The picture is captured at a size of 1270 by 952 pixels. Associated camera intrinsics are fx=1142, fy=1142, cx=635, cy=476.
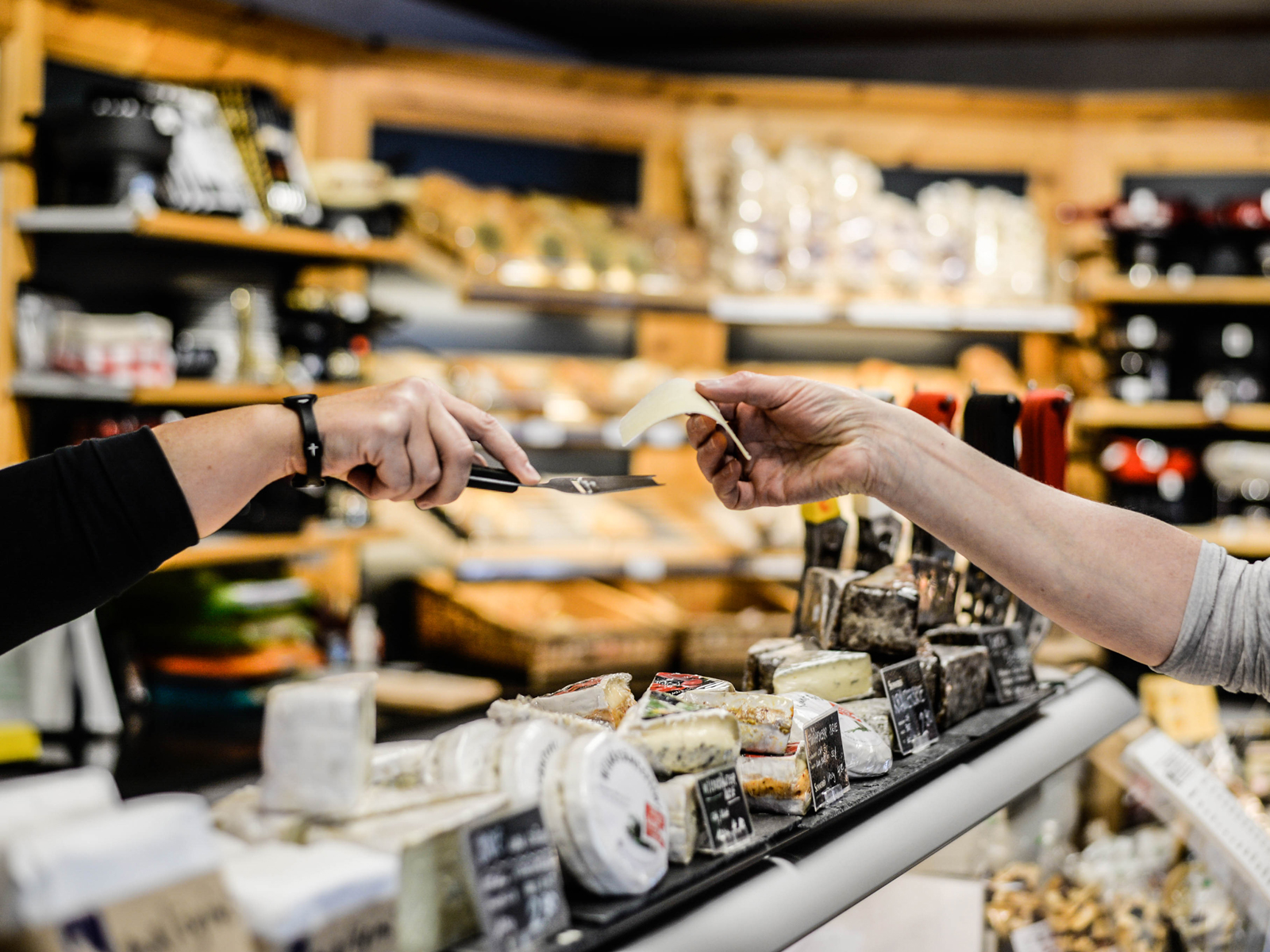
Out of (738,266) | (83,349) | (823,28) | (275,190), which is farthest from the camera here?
(823,28)

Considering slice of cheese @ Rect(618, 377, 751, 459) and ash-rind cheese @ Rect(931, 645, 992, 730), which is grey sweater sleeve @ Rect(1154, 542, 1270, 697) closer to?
ash-rind cheese @ Rect(931, 645, 992, 730)

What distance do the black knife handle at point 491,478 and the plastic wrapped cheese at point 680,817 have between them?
475mm

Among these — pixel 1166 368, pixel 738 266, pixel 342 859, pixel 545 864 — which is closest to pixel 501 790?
pixel 545 864

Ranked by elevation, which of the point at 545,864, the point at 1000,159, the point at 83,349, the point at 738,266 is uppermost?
the point at 1000,159

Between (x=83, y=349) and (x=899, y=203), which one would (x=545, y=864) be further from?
(x=899, y=203)

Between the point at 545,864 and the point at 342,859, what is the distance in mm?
168

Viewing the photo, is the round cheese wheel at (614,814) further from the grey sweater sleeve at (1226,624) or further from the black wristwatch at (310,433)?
the grey sweater sleeve at (1226,624)

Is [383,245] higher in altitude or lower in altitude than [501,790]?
higher

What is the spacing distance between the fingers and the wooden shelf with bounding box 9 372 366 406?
1634 millimetres

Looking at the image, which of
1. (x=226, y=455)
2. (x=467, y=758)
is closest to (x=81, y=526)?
(x=226, y=455)

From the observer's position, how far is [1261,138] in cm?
496

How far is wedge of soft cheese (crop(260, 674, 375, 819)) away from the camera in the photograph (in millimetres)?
816

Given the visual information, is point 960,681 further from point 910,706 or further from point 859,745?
point 859,745

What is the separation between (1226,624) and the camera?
1310mm
